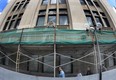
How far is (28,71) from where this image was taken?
2638cm

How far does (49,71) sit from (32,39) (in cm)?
508

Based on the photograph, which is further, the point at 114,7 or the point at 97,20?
the point at 114,7

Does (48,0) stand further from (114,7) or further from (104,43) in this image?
(104,43)

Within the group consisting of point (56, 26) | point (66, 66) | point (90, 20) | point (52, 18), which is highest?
point (52, 18)

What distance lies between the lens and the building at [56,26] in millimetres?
23953

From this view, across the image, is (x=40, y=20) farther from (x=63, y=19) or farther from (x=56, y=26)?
(x=56, y=26)

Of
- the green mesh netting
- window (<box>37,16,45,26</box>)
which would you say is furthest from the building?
the green mesh netting

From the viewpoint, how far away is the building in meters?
24.0

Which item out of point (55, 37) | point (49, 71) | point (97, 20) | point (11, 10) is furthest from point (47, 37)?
point (11, 10)

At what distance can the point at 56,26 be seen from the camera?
90.8ft

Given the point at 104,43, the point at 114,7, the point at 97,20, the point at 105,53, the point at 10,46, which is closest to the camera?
the point at 104,43

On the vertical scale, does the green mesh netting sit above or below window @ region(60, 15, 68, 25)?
below

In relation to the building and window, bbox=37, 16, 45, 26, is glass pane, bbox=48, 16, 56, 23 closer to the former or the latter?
the building

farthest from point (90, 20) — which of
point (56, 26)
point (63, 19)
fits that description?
point (56, 26)
